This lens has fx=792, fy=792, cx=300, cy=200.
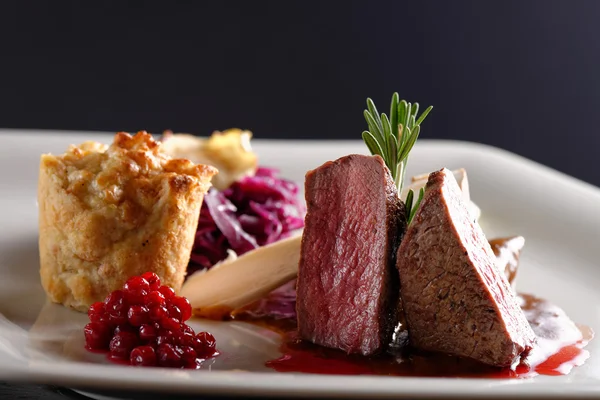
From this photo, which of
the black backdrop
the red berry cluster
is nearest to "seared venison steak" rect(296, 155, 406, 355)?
the red berry cluster

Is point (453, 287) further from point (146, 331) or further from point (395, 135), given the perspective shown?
point (146, 331)

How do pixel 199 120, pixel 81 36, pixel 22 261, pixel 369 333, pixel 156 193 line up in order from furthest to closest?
pixel 199 120, pixel 81 36, pixel 22 261, pixel 156 193, pixel 369 333

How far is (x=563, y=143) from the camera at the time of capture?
9.83 meters

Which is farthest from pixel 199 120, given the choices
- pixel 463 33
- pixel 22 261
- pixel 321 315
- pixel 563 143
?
pixel 321 315

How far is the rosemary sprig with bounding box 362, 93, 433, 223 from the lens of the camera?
358 centimetres

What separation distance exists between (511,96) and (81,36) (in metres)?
5.11

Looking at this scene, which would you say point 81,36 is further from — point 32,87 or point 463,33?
point 463,33

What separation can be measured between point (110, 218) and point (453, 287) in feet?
5.40

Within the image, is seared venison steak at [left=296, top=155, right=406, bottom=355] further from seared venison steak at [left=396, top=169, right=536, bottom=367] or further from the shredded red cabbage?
the shredded red cabbage

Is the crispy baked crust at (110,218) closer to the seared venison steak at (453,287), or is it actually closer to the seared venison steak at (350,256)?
the seared venison steak at (350,256)

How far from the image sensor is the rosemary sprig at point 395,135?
358 centimetres

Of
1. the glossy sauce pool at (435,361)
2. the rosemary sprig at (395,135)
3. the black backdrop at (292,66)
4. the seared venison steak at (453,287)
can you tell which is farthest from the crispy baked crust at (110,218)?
the black backdrop at (292,66)

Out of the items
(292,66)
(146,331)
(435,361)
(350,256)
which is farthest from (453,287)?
(292,66)

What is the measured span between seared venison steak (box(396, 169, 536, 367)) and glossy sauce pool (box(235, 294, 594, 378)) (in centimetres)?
7
